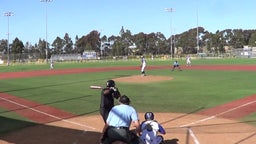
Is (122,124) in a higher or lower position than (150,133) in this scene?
higher

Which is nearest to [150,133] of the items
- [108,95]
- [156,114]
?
[108,95]

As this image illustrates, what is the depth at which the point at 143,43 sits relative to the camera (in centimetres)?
16938

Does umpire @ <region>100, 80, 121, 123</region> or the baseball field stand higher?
umpire @ <region>100, 80, 121, 123</region>

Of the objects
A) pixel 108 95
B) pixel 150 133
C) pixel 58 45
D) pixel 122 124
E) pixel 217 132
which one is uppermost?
pixel 58 45

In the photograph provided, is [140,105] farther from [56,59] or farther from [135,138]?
[56,59]

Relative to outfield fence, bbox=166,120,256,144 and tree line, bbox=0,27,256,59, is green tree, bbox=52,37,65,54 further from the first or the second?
outfield fence, bbox=166,120,256,144

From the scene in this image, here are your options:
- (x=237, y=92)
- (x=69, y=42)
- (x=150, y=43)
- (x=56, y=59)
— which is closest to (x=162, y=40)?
(x=150, y=43)

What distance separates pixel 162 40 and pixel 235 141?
165 m

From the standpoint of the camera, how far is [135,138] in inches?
340

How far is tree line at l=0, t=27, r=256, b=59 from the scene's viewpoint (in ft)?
535

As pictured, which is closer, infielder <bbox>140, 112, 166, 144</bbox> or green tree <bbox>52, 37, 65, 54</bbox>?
infielder <bbox>140, 112, 166, 144</bbox>

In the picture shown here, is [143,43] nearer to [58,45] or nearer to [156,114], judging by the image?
[58,45]

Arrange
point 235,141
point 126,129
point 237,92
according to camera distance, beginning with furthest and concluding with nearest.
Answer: point 237,92 < point 235,141 < point 126,129

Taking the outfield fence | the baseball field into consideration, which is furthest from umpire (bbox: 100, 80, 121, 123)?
the outfield fence
